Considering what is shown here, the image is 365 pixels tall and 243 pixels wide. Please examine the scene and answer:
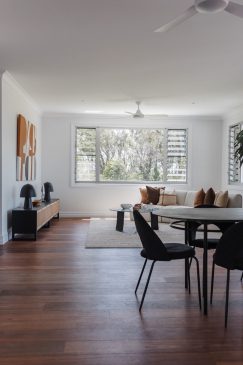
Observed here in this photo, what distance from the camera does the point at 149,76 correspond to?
5.50 meters

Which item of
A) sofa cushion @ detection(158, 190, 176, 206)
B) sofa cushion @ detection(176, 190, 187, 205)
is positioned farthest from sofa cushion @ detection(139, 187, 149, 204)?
sofa cushion @ detection(176, 190, 187, 205)

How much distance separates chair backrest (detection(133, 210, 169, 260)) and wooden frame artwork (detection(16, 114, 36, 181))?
398cm

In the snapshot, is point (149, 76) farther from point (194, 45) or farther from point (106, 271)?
point (106, 271)

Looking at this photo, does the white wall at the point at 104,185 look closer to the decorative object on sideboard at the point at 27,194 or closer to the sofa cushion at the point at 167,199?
the sofa cushion at the point at 167,199

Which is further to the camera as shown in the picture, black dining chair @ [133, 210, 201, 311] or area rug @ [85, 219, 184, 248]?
area rug @ [85, 219, 184, 248]

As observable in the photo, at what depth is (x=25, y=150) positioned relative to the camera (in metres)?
6.72

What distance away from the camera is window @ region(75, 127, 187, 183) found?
9242 mm

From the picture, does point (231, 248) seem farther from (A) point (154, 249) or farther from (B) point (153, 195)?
(B) point (153, 195)

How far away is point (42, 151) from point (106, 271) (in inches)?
221

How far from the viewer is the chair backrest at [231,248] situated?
252 centimetres

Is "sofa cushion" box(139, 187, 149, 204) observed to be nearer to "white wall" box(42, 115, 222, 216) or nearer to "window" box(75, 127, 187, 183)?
"white wall" box(42, 115, 222, 216)

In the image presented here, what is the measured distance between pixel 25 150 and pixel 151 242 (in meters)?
4.55

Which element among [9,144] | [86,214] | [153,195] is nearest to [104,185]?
[86,214]

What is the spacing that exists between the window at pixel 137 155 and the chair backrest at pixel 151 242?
Answer: 6.41m
